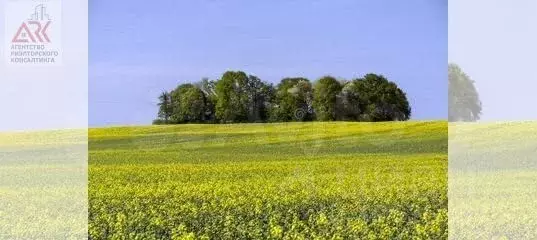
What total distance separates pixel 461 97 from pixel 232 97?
5.29ft

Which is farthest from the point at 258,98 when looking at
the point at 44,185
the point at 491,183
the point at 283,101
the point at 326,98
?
the point at 491,183

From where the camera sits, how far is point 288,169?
5.19 m

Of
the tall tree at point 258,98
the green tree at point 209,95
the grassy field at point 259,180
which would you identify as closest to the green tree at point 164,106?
the grassy field at point 259,180

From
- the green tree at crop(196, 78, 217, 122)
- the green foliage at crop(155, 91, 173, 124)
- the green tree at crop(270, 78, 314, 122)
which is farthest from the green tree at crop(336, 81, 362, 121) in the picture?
the green foliage at crop(155, 91, 173, 124)

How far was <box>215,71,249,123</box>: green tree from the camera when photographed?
5.04 meters

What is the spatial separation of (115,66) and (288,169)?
139cm

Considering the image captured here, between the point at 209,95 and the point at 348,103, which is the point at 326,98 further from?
the point at 209,95

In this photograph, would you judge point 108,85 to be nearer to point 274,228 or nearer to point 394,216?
point 274,228

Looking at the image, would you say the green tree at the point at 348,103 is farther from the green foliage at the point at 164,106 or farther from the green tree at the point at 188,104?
the green foliage at the point at 164,106

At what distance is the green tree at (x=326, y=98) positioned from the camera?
5086 mm

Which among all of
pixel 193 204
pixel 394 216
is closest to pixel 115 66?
pixel 193 204

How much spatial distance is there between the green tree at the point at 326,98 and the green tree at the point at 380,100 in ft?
0.47

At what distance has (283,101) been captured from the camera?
16.8 feet

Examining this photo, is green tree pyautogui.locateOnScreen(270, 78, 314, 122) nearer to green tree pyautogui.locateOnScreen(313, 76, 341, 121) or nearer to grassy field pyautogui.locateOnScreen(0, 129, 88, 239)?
green tree pyautogui.locateOnScreen(313, 76, 341, 121)
